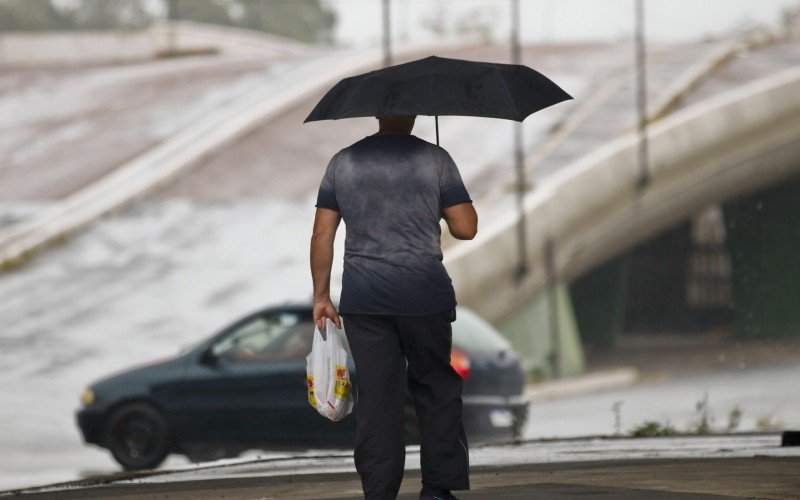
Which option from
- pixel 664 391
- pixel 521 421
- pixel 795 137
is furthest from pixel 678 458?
pixel 795 137

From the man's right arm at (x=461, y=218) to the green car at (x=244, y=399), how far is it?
651 cm

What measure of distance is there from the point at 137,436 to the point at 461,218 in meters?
7.50

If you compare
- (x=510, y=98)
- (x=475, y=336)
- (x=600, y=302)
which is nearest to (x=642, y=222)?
(x=600, y=302)

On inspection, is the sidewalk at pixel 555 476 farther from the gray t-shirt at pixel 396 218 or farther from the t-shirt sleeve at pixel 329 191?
the t-shirt sleeve at pixel 329 191

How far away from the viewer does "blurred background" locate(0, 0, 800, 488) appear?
22.6m

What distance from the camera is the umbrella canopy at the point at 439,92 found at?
6.40 meters

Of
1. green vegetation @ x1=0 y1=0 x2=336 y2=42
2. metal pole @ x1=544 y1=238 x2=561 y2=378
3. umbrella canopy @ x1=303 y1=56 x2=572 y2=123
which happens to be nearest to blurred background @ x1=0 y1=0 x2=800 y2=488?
metal pole @ x1=544 y1=238 x2=561 y2=378

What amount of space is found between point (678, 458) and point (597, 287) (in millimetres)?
30243

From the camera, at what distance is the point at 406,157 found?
6250mm

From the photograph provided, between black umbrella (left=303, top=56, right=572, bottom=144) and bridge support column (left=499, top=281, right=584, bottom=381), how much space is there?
64.4ft

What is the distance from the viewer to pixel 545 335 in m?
28.6

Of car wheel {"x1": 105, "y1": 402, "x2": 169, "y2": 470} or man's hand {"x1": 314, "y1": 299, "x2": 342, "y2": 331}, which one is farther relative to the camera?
car wheel {"x1": 105, "y1": 402, "x2": 169, "y2": 470}

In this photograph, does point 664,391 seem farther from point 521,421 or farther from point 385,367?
point 385,367

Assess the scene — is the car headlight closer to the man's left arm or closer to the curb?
the man's left arm
